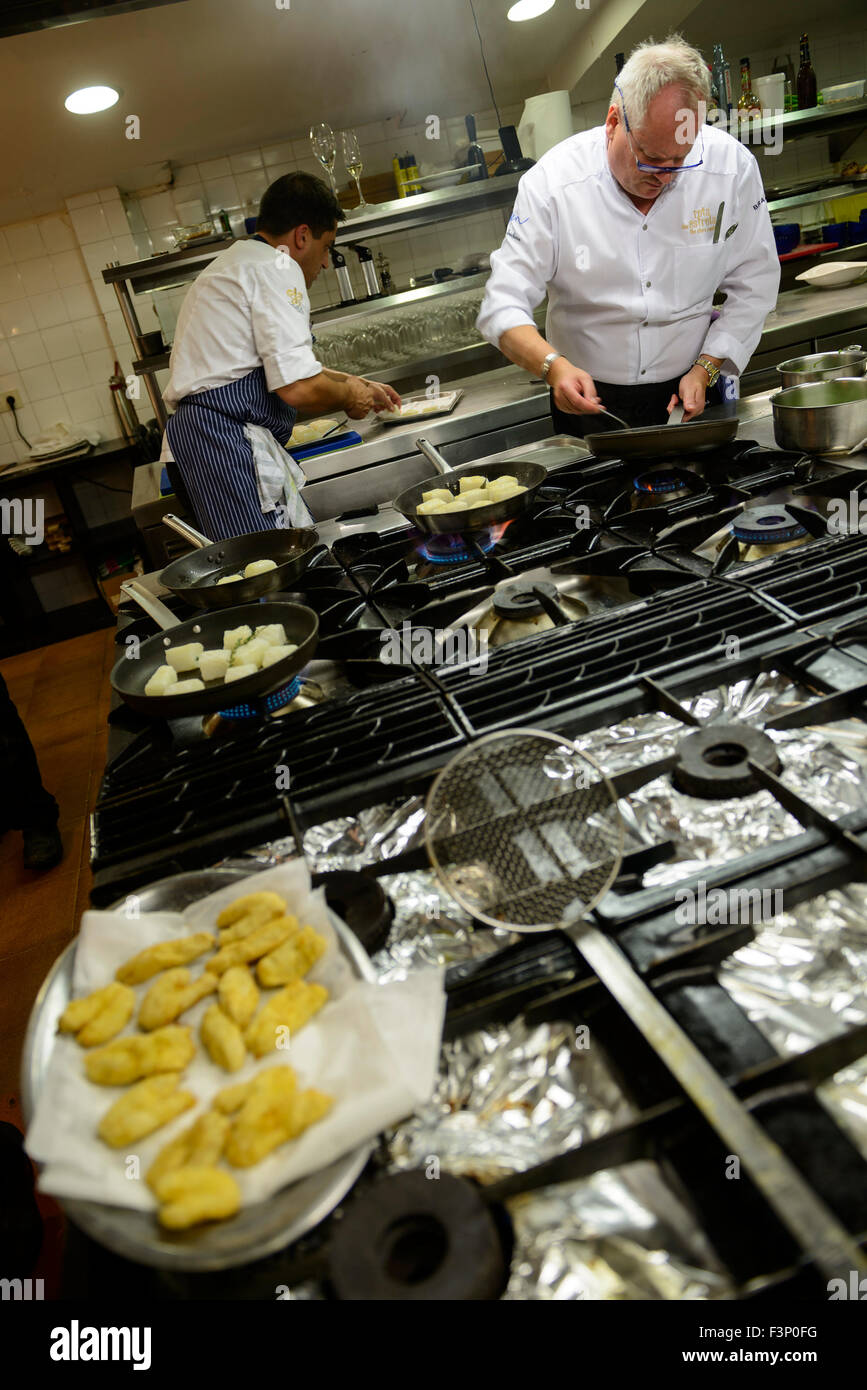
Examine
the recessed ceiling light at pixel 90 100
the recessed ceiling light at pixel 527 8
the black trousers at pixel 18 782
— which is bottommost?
the black trousers at pixel 18 782

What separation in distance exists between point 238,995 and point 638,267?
2284mm

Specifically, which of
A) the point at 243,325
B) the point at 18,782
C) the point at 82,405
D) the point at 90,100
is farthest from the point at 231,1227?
the point at 82,405

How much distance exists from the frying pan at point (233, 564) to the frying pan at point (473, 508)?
22 centimetres

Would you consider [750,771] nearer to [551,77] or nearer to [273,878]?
[273,878]

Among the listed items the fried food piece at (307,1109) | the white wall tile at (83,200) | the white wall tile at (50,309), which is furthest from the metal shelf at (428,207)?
the fried food piece at (307,1109)

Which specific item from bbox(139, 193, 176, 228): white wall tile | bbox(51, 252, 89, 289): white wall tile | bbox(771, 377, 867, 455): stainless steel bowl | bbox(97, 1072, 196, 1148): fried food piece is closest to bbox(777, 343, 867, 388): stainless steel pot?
bbox(771, 377, 867, 455): stainless steel bowl

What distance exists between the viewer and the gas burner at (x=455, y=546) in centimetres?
167

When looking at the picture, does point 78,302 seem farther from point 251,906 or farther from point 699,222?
point 251,906

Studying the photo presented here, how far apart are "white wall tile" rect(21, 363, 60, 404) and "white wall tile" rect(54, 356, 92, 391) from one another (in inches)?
1.6

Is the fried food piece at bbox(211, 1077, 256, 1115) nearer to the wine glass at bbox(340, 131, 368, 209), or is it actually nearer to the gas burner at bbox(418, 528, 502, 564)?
the gas burner at bbox(418, 528, 502, 564)

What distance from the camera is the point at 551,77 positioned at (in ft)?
16.1

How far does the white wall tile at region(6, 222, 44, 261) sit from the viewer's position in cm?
539

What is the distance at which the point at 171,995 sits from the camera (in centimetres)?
71

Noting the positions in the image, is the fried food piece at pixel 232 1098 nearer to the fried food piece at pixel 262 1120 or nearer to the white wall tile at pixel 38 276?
the fried food piece at pixel 262 1120
